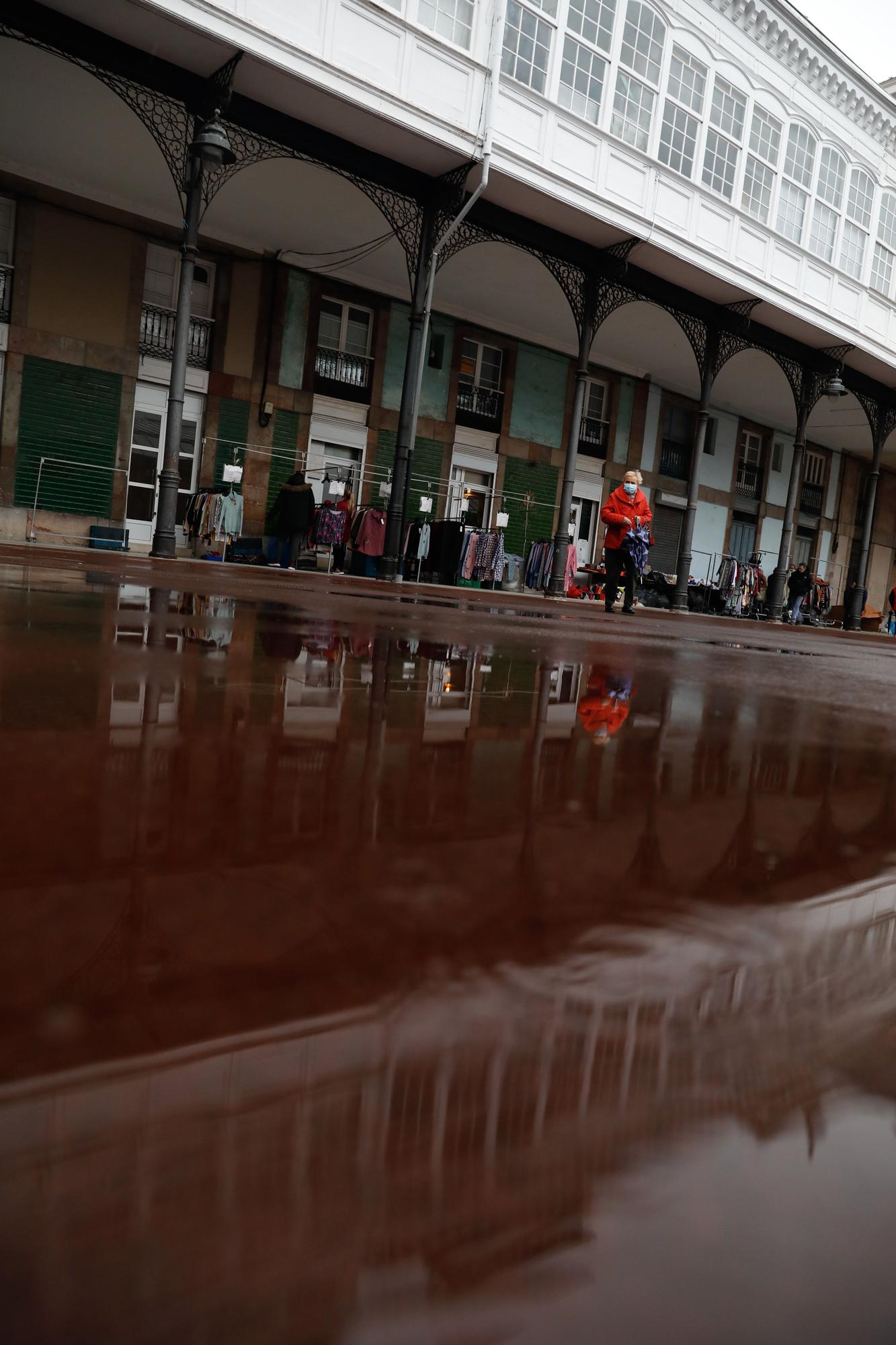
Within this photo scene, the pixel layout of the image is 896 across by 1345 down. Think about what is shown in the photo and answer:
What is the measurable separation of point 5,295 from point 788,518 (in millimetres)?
13189

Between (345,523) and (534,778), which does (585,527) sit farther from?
(534,778)

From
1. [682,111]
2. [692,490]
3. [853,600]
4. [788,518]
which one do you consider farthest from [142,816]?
[853,600]

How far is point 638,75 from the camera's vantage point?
1326 cm

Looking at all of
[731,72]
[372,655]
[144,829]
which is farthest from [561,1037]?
[731,72]

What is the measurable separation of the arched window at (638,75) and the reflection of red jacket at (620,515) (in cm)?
591

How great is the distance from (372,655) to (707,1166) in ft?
6.82

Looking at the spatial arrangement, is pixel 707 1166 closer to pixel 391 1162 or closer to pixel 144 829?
pixel 391 1162

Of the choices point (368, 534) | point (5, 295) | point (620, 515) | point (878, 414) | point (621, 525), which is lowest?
point (368, 534)

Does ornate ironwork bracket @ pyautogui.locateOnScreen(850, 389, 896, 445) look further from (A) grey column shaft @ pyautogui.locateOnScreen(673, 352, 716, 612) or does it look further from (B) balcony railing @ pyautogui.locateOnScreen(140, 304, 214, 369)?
(B) balcony railing @ pyautogui.locateOnScreen(140, 304, 214, 369)

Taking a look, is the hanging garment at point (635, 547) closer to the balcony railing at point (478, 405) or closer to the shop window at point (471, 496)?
the shop window at point (471, 496)

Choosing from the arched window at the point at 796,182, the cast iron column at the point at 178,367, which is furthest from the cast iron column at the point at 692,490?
the cast iron column at the point at 178,367

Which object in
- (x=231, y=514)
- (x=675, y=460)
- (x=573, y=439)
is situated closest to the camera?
(x=573, y=439)

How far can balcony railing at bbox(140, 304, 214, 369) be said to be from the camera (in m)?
14.7

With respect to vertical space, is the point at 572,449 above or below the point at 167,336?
below
